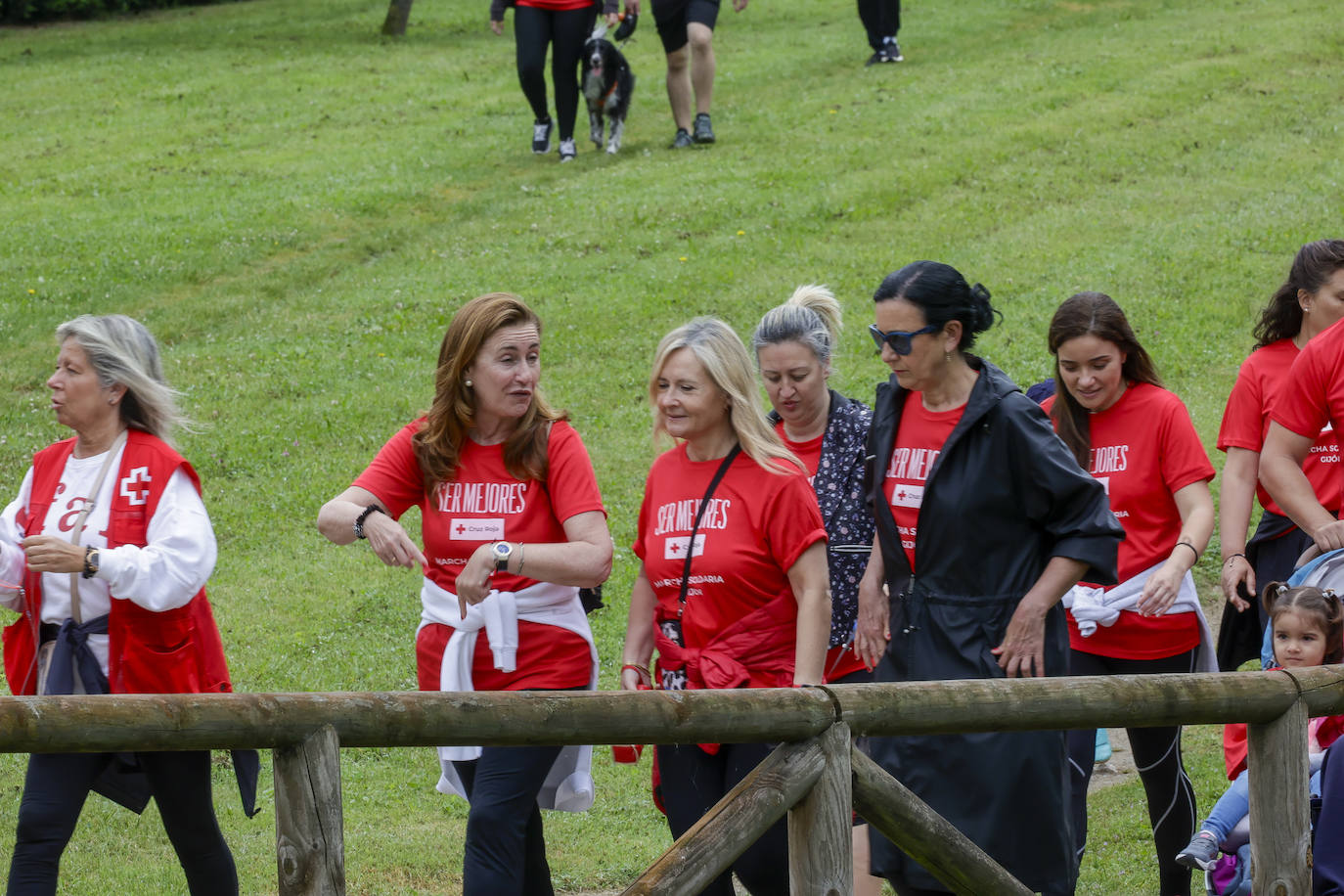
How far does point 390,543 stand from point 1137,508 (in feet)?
8.14

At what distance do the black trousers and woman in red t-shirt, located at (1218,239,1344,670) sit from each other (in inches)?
606

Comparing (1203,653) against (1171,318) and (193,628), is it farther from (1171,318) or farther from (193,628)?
(1171,318)

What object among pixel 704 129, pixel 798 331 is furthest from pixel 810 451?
pixel 704 129

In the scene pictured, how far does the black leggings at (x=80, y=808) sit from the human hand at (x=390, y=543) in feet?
2.54

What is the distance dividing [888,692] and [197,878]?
237 cm

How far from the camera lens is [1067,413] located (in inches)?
202

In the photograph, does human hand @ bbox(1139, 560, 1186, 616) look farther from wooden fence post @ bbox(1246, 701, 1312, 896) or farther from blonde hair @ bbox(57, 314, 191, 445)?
blonde hair @ bbox(57, 314, 191, 445)

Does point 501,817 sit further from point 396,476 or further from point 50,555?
point 50,555

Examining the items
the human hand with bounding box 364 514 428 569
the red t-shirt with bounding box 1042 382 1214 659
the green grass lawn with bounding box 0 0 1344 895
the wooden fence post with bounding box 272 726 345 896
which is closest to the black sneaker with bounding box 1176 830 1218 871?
the red t-shirt with bounding box 1042 382 1214 659

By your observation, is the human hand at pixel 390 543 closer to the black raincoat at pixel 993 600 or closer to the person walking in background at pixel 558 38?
the black raincoat at pixel 993 600

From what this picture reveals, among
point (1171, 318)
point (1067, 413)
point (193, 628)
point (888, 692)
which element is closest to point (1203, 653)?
point (1067, 413)

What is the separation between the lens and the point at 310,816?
2.87 meters

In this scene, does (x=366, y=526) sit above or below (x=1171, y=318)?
above

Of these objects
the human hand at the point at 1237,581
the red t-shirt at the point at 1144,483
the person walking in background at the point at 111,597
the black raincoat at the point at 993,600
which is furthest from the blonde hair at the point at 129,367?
the human hand at the point at 1237,581
